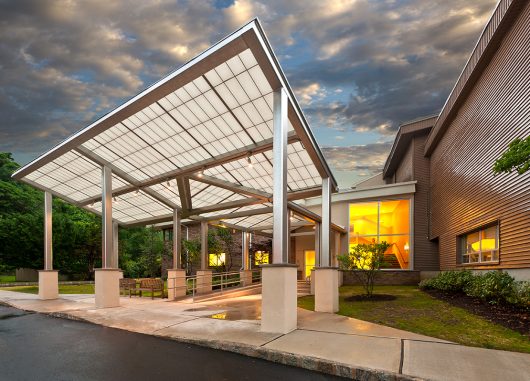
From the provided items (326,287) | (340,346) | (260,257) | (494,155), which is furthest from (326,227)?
(260,257)

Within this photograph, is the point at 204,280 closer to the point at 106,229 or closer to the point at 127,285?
the point at 127,285

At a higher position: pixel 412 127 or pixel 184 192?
pixel 412 127

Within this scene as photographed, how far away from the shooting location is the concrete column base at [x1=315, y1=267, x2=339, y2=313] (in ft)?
35.7

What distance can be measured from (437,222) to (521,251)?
32.6 feet

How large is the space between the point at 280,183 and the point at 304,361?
383 centimetres

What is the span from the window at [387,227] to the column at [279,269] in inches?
605

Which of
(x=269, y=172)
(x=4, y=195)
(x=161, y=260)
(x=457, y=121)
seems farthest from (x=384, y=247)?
(x=4, y=195)

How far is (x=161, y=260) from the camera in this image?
29812mm

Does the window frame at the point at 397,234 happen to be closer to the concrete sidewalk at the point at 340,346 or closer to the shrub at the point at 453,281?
the shrub at the point at 453,281

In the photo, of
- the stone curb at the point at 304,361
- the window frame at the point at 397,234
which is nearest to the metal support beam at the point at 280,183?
the stone curb at the point at 304,361

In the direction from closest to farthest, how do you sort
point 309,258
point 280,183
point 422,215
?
point 280,183 < point 422,215 < point 309,258

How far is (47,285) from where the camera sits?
15.5 m

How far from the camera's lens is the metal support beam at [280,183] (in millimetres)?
8016

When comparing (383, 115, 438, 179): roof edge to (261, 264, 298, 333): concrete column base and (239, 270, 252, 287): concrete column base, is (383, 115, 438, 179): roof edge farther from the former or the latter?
(261, 264, 298, 333): concrete column base
